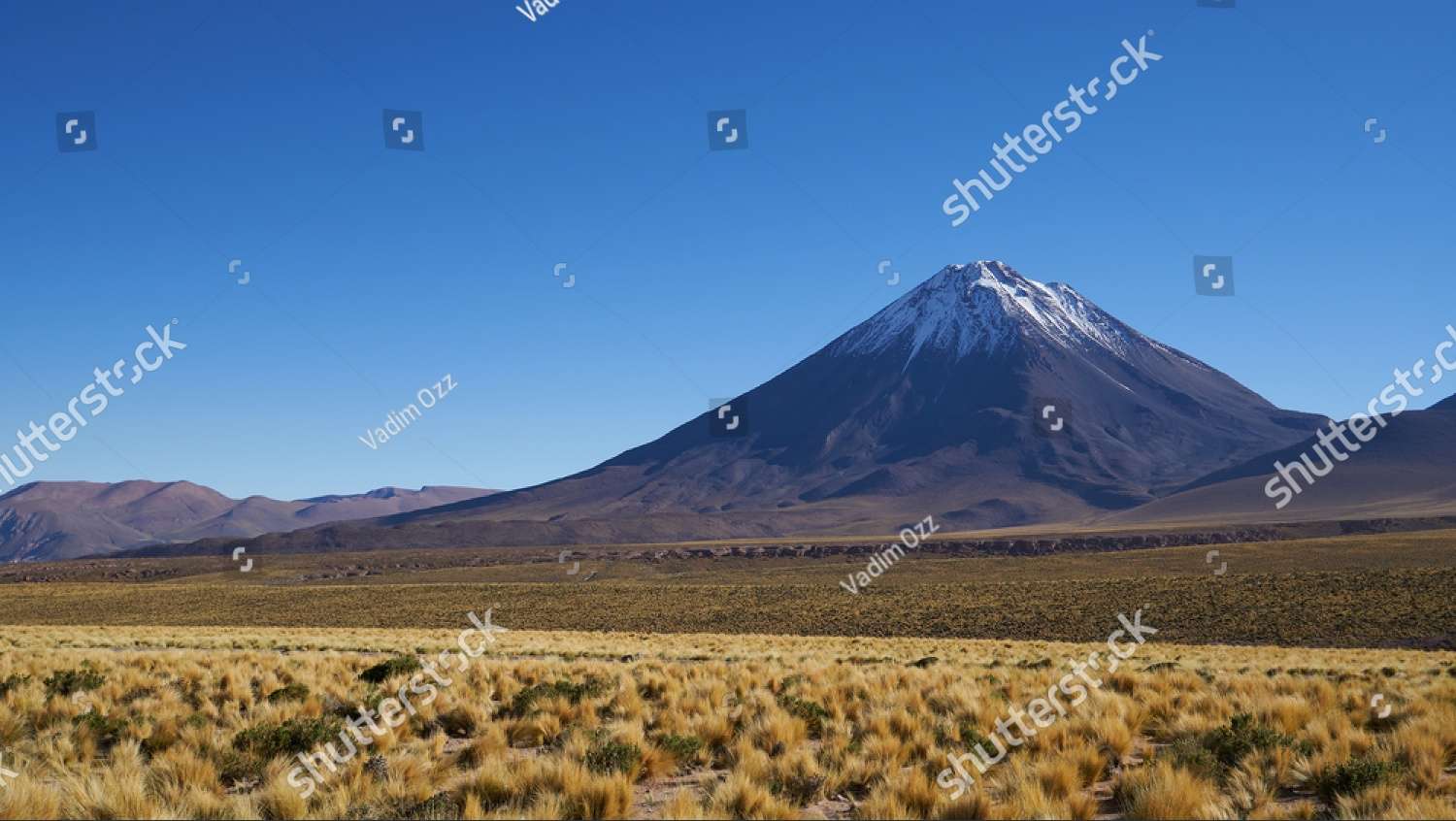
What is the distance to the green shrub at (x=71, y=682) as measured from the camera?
12094 millimetres

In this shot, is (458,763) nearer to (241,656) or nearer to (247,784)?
(247,784)

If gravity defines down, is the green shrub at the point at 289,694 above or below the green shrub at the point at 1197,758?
above

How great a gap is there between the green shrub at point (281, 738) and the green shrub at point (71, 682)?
14.8ft

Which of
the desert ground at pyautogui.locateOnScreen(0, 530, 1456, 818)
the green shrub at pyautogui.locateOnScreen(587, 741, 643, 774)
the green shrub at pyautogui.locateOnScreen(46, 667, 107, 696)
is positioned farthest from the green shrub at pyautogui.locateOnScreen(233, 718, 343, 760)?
the green shrub at pyautogui.locateOnScreen(46, 667, 107, 696)

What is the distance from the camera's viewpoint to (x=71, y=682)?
12.4m

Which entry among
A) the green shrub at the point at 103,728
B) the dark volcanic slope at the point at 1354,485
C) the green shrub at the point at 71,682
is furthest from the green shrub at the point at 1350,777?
the dark volcanic slope at the point at 1354,485

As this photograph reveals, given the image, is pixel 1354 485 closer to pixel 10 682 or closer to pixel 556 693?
pixel 556 693

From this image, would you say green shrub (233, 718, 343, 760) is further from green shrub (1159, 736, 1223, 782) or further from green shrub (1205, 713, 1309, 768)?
green shrub (1205, 713, 1309, 768)

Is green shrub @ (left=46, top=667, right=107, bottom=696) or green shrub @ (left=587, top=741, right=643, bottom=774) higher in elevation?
green shrub @ (left=46, top=667, right=107, bottom=696)

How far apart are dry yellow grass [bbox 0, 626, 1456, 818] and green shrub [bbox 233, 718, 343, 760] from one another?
0.20ft

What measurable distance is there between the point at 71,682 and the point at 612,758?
29.1ft

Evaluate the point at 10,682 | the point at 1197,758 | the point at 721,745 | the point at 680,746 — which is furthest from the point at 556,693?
the point at 1197,758

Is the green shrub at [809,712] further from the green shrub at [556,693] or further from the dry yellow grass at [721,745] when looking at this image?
the green shrub at [556,693]

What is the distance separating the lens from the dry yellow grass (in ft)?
22.1
